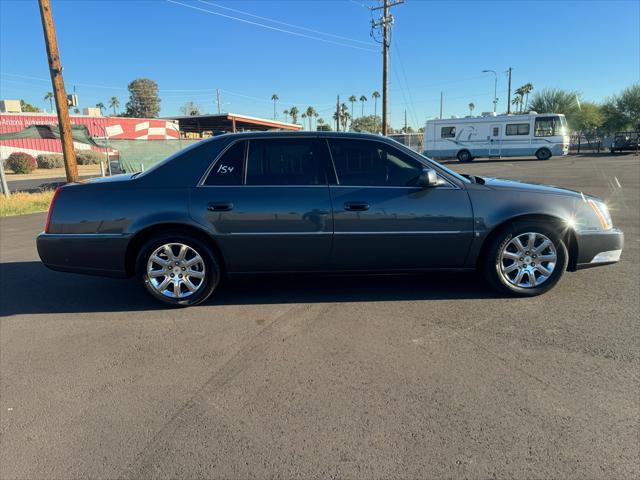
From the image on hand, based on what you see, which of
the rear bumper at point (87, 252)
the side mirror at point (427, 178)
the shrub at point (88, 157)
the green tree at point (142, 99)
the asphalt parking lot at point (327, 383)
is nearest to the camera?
the asphalt parking lot at point (327, 383)

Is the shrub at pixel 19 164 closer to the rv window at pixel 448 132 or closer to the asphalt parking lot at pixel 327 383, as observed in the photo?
the rv window at pixel 448 132

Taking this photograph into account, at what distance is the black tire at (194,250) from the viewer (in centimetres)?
411

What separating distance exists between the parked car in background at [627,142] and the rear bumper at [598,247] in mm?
36575

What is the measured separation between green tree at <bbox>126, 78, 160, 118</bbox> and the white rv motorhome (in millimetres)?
80907

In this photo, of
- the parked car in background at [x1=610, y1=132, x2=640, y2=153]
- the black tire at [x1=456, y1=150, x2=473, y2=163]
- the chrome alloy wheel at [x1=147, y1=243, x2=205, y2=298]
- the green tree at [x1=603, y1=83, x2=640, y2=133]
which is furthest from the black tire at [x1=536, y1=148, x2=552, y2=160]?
the chrome alloy wheel at [x1=147, y1=243, x2=205, y2=298]

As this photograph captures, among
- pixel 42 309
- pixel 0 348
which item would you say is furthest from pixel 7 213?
pixel 0 348

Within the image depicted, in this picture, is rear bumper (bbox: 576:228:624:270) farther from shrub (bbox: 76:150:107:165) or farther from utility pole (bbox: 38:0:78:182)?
shrub (bbox: 76:150:107:165)

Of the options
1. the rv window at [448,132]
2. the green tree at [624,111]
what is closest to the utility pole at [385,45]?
the rv window at [448,132]

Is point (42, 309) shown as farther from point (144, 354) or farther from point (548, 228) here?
point (548, 228)

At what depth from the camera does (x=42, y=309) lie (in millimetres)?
4387

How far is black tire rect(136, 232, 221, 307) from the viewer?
4.11 meters

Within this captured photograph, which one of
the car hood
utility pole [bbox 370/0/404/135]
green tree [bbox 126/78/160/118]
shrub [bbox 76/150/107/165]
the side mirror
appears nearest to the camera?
the side mirror

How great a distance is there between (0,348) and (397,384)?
10.6 feet

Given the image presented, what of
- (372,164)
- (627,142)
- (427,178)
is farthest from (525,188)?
(627,142)
